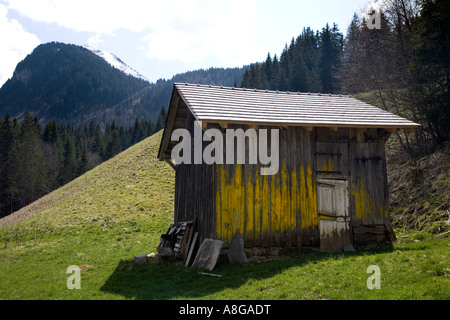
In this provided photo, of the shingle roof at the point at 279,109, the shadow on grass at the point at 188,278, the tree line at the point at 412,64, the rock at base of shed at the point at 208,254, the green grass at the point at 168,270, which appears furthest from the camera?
the tree line at the point at 412,64

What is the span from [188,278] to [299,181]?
504 cm

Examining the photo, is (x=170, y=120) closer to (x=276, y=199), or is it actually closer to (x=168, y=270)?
(x=276, y=199)

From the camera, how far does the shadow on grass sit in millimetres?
8812

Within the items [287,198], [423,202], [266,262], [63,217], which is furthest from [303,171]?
[63,217]

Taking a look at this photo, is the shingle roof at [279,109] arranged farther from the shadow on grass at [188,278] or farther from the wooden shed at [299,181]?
the shadow on grass at [188,278]

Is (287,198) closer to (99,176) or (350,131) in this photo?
(350,131)

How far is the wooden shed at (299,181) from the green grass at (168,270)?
103cm

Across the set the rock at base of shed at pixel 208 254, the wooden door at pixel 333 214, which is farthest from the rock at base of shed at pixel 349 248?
the rock at base of shed at pixel 208 254

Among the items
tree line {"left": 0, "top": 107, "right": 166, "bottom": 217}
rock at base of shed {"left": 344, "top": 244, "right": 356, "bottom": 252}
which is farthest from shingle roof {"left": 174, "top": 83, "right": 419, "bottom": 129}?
tree line {"left": 0, "top": 107, "right": 166, "bottom": 217}

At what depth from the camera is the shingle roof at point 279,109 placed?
36.4ft

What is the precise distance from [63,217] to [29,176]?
1688 inches

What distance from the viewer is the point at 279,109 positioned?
12.7 m

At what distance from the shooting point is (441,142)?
66.1 feet

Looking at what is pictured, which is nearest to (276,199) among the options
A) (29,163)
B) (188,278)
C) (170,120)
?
(188,278)
